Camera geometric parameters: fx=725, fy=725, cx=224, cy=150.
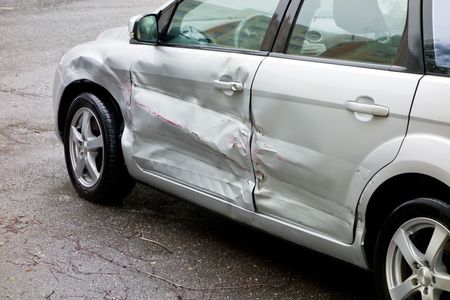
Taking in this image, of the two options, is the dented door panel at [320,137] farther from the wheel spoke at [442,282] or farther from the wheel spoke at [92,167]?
the wheel spoke at [92,167]

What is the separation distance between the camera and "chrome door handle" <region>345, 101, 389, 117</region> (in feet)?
10.6

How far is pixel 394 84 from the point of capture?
3.22 m

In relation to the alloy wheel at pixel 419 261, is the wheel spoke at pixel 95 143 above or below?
below

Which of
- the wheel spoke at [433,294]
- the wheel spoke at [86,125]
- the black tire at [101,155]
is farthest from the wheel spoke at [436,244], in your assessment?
the wheel spoke at [86,125]

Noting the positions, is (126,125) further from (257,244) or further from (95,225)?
(257,244)

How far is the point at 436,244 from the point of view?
3109mm

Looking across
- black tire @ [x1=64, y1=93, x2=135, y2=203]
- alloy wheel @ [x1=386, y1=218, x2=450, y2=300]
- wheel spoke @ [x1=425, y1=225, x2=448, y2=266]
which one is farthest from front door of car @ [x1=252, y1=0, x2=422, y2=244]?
black tire @ [x1=64, y1=93, x2=135, y2=203]

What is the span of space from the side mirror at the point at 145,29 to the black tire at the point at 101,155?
23.5 inches

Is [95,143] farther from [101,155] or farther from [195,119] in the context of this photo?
[195,119]

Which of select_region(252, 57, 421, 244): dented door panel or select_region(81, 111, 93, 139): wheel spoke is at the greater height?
select_region(252, 57, 421, 244): dented door panel

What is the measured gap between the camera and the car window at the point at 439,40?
10.2ft

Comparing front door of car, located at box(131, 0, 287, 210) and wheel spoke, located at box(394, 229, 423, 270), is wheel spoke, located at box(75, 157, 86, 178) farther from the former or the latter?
wheel spoke, located at box(394, 229, 423, 270)

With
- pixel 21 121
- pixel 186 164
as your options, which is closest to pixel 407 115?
pixel 186 164

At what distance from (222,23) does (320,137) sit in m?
1.20
